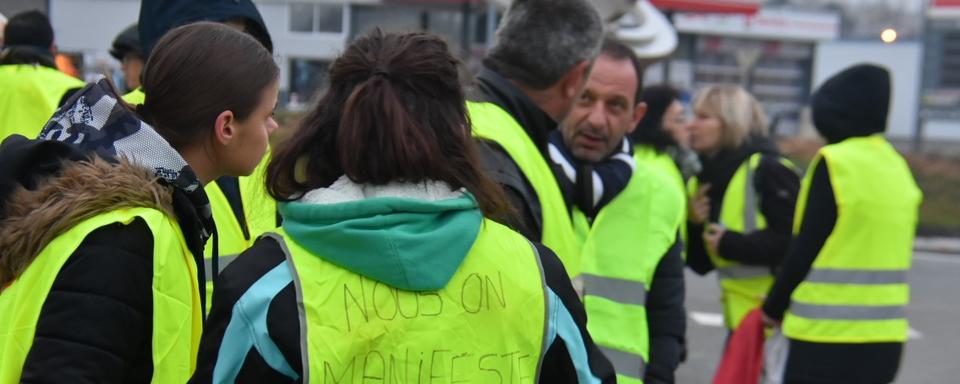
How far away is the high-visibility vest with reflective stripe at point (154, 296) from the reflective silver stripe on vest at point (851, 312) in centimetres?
296

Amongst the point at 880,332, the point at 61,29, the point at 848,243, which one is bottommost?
the point at 880,332

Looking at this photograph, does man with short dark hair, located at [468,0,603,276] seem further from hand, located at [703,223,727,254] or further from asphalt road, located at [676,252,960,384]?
asphalt road, located at [676,252,960,384]

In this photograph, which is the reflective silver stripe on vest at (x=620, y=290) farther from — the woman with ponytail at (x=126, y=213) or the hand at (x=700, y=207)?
the hand at (x=700, y=207)

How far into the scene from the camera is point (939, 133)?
31484mm

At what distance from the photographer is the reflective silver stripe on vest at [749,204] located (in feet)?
16.8

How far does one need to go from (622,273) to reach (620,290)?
5cm

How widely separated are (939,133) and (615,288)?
30872 mm

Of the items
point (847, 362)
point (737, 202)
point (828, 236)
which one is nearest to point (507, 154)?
point (828, 236)

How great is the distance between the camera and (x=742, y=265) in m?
5.14

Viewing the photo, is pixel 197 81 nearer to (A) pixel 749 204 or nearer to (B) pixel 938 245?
(A) pixel 749 204

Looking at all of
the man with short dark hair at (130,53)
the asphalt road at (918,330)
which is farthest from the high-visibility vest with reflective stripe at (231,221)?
the asphalt road at (918,330)

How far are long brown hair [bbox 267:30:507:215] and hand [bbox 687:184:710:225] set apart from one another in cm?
356

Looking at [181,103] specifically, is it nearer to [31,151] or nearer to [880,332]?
[31,151]

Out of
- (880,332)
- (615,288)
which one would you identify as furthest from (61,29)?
(880,332)
